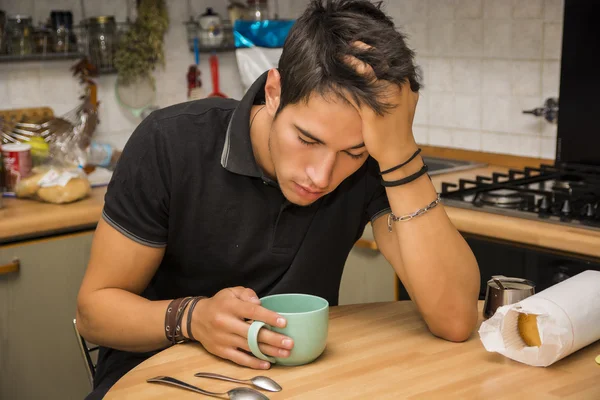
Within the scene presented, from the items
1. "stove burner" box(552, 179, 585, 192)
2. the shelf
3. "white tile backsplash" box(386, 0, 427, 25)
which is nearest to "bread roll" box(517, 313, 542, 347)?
"stove burner" box(552, 179, 585, 192)

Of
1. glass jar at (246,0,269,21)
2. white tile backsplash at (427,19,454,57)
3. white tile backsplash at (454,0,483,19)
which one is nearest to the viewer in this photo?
white tile backsplash at (454,0,483,19)

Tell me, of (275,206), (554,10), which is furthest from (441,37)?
(275,206)

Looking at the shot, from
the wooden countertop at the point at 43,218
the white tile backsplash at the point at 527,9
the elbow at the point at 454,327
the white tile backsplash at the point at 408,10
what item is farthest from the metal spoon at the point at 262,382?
the white tile backsplash at the point at 408,10

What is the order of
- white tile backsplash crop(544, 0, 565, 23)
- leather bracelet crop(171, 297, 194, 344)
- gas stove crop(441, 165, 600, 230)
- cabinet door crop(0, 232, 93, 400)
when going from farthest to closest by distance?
1. white tile backsplash crop(544, 0, 565, 23)
2. cabinet door crop(0, 232, 93, 400)
3. gas stove crop(441, 165, 600, 230)
4. leather bracelet crop(171, 297, 194, 344)

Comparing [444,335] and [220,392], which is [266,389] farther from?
[444,335]

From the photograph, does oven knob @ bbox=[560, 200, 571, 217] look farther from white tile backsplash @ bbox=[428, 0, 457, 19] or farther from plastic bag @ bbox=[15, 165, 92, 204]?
plastic bag @ bbox=[15, 165, 92, 204]

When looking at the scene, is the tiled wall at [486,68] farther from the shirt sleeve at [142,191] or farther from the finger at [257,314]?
the finger at [257,314]

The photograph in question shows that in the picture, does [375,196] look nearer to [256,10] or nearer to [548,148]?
[548,148]

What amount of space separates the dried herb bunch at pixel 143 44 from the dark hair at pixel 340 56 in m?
1.77

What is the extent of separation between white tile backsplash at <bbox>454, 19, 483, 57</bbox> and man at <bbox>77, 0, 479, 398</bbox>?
1311 mm

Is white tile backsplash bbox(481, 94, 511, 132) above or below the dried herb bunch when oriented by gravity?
below

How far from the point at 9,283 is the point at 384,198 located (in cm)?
118

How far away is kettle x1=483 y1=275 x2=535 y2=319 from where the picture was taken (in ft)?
4.22

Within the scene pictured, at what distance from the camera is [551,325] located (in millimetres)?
1122
